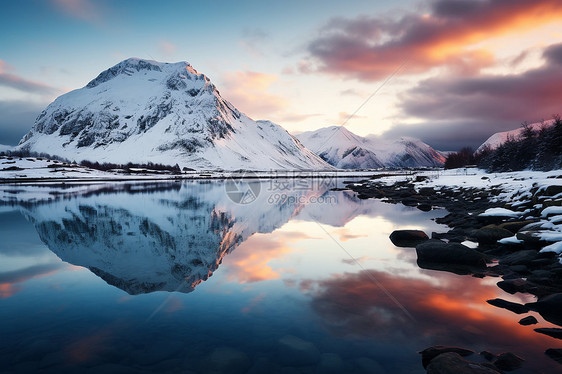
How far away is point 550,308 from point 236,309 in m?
8.37

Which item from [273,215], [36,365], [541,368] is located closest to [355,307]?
[541,368]

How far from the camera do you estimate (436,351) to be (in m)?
6.46

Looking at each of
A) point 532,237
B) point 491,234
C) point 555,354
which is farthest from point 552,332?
point 491,234

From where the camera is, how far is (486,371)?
541cm

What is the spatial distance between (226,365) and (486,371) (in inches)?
185

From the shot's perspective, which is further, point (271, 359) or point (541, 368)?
point (271, 359)

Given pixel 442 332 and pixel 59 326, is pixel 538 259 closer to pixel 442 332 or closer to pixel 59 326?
pixel 442 332

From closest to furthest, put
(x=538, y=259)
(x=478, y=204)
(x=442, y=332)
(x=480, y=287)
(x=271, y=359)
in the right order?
(x=271, y=359) < (x=442, y=332) < (x=480, y=287) < (x=538, y=259) < (x=478, y=204)

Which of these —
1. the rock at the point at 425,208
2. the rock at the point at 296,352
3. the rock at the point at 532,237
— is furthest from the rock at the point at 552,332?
the rock at the point at 425,208

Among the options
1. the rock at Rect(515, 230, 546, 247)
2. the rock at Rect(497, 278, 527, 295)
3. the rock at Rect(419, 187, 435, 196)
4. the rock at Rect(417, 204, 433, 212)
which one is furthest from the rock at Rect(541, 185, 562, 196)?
the rock at Rect(419, 187, 435, 196)

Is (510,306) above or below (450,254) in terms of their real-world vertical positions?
below

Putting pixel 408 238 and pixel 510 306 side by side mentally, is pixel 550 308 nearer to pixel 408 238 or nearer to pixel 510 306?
pixel 510 306

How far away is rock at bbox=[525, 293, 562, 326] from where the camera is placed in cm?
800

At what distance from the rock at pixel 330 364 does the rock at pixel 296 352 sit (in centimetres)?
15
